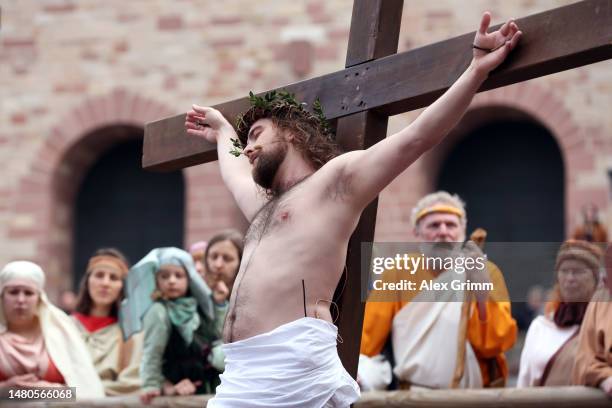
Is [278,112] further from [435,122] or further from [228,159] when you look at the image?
[435,122]

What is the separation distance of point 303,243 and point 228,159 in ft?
2.56

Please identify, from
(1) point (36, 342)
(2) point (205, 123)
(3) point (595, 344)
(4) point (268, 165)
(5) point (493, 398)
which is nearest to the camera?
(4) point (268, 165)

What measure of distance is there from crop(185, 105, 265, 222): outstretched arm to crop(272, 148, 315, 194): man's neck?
0.53 feet

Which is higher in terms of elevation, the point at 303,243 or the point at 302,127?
the point at 302,127

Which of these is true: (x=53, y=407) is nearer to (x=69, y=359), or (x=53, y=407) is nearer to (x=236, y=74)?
(x=69, y=359)

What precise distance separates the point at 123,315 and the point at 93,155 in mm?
8175

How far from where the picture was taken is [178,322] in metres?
6.29

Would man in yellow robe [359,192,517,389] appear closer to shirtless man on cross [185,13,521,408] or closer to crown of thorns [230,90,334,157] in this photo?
crown of thorns [230,90,334,157]

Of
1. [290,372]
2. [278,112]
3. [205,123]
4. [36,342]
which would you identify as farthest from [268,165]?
[36,342]

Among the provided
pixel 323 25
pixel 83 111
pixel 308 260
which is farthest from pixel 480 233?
pixel 83 111

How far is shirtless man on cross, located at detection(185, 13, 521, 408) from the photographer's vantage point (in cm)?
368

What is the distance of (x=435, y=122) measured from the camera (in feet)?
12.0

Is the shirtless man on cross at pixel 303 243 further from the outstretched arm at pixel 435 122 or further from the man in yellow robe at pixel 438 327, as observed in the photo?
the man in yellow robe at pixel 438 327

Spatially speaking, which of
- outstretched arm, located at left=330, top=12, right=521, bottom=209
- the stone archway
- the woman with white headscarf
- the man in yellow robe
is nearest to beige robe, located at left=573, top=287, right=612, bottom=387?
the man in yellow robe
